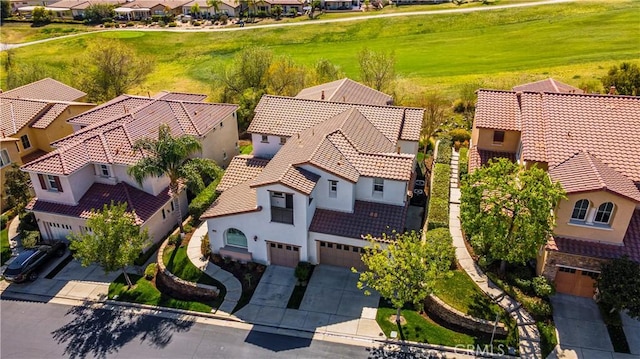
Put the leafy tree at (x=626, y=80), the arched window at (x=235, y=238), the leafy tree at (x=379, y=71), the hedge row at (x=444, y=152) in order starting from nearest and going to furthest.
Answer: the arched window at (x=235, y=238)
the hedge row at (x=444, y=152)
the leafy tree at (x=626, y=80)
the leafy tree at (x=379, y=71)

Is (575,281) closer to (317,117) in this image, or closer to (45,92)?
(317,117)

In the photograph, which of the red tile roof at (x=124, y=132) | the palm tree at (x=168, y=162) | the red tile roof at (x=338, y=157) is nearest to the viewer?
→ the red tile roof at (x=338, y=157)

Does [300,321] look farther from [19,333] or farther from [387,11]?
[387,11]

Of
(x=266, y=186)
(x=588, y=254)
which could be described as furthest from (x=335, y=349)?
(x=588, y=254)

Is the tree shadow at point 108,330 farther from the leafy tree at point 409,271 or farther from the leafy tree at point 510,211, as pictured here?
the leafy tree at point 510,211

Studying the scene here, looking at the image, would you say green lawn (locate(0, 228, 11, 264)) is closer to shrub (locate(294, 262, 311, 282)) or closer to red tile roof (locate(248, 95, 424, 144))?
red tile roof (locate(248, 95, 424, 144))

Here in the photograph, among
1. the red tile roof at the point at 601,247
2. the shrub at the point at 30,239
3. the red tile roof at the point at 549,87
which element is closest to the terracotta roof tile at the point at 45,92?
the shrub at the point at 30,239
